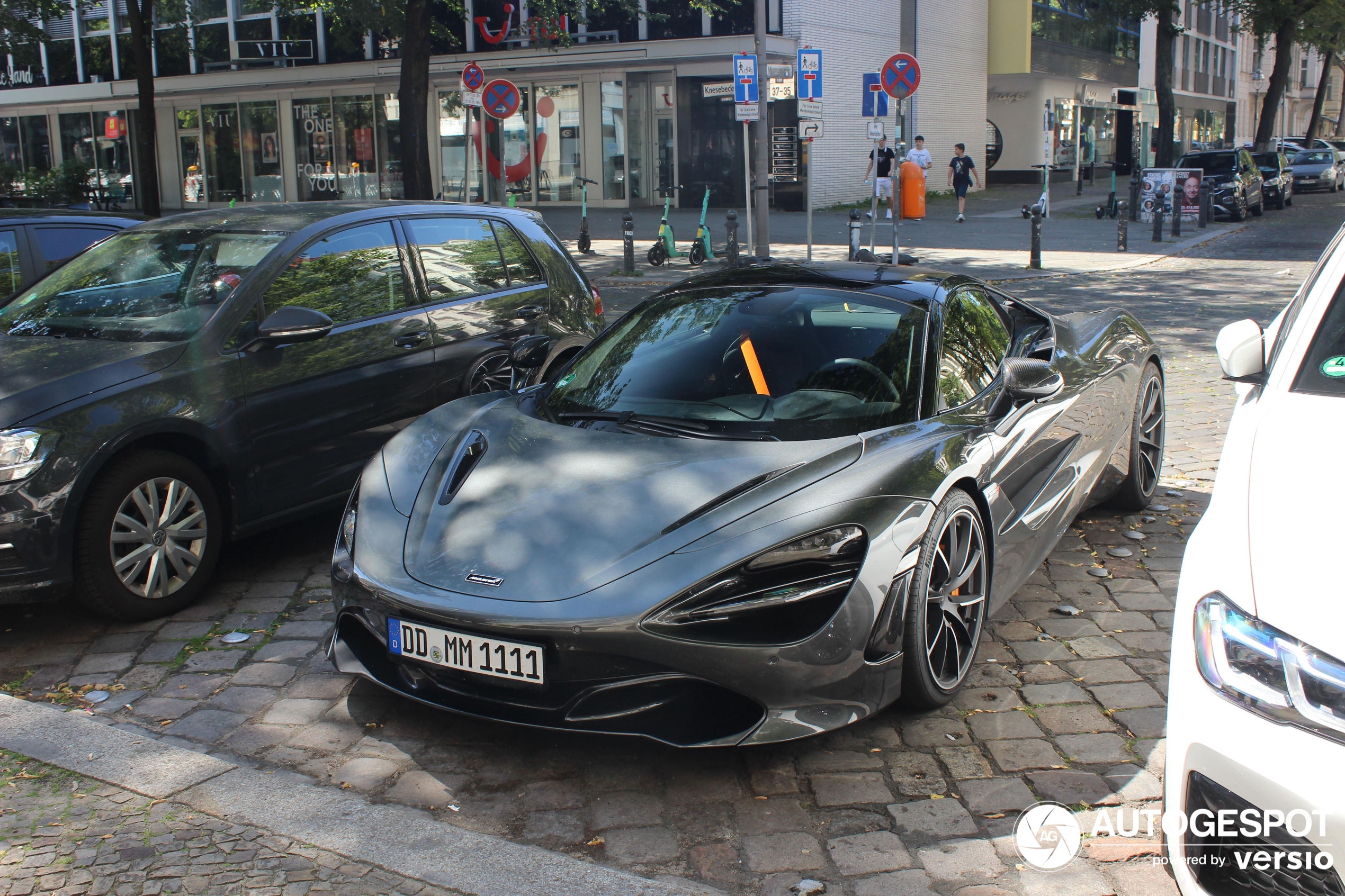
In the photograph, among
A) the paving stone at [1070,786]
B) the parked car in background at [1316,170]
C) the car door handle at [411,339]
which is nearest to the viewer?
the paving stone at [1070,786]

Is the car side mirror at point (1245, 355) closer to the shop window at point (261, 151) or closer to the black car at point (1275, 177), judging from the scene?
the black car at point (1275, 177)

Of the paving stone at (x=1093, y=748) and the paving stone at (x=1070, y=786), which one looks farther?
the paving stone at (x=1093, y=748)

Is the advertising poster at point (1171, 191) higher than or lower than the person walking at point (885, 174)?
lower

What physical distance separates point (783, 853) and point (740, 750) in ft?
1.94

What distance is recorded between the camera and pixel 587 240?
69.3 ft

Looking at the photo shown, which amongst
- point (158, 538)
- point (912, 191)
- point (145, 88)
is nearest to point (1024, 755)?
point (158, 538)

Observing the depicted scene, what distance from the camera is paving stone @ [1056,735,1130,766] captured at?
3480 millimetres

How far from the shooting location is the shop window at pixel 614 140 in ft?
101

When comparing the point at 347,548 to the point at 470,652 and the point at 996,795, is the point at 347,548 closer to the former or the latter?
the point at 470,652

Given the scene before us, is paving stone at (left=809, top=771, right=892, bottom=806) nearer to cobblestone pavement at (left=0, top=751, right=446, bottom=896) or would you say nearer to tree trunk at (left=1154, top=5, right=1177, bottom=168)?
Answer: cobblestone pavement at (left=0, top=751, right=446, bottom=896)

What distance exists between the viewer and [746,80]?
17484mm

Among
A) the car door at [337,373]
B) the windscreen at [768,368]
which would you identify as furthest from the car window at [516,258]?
the windscreen at [768,368]

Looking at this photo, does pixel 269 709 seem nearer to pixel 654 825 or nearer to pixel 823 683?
pixel 654 825

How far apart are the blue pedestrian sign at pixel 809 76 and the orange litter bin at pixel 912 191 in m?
10.8
